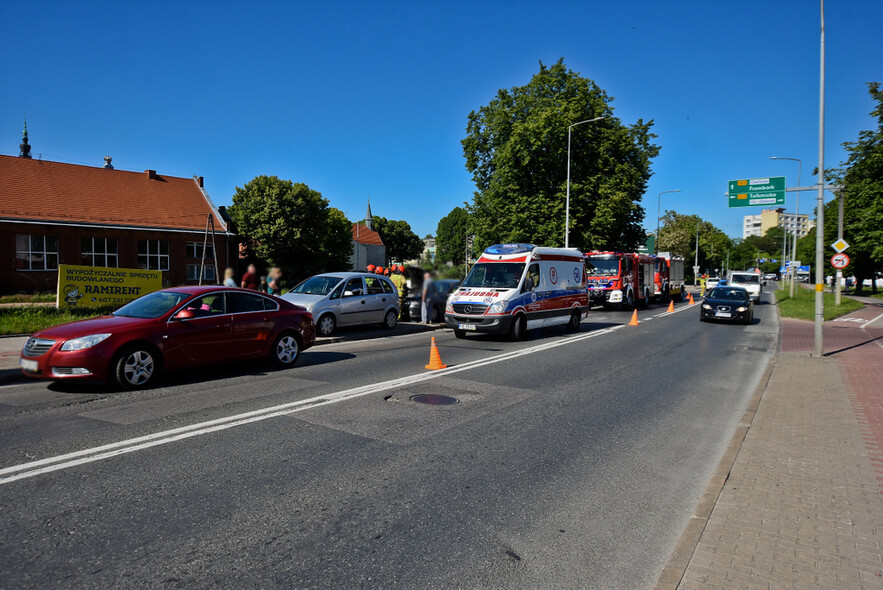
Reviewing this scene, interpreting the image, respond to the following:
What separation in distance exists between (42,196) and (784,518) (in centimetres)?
4242

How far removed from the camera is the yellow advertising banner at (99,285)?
50.3ft

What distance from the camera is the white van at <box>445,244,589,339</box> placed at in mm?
14156

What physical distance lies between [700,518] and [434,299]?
47.9 feet

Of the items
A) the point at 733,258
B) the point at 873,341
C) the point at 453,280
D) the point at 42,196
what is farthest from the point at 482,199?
the point at 733,258

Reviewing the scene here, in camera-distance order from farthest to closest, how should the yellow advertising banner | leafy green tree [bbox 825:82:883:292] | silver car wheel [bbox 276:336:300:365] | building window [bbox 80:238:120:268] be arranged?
building window [bbox 80:238:120:268] < leafy green tree [bbox 825:82:883:292] < the yellow advertising banner < silver car wheel [bbox 276:336:300:365]

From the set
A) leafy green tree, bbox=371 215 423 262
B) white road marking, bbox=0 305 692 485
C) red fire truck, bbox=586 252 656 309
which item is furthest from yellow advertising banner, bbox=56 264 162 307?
leafy green tree, bbox=371 215 423 262

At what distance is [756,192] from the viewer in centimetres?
1755

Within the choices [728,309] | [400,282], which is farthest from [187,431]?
[728,309]

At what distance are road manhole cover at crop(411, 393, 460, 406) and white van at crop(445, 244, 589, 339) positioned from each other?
6.38m

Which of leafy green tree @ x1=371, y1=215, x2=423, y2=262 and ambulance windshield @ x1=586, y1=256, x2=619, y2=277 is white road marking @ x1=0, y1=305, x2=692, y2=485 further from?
leafy green tree @ x1=371, y1=215, x2=423, y2=262

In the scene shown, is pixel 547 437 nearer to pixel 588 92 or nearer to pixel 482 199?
pixel 482 199

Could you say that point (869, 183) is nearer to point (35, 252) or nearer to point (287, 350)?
point (287, 350)

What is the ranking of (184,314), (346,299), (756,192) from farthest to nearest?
(756,192), (346,299), (184,314)

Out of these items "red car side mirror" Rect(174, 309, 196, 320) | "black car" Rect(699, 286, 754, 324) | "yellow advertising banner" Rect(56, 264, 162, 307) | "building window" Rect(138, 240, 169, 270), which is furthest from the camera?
"building window" Rect(138, 240, 169, 270)
